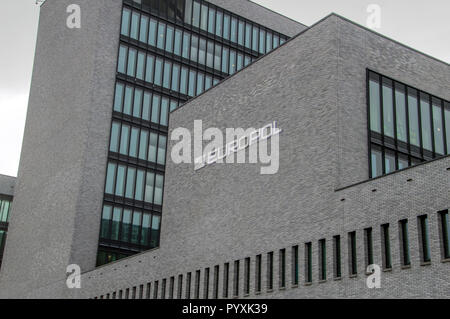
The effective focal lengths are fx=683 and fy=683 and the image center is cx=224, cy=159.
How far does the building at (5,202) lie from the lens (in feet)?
253

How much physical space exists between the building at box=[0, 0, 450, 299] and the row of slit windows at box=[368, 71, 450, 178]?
0.09 meters

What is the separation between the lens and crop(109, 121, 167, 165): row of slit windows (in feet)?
198

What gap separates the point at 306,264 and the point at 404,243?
18.4ft

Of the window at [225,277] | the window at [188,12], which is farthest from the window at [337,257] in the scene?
the window at [188,12]

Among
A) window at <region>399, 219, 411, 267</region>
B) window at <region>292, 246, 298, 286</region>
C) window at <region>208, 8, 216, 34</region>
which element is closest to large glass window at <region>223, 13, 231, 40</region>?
window at <region>208, 8, 216, 34</region>

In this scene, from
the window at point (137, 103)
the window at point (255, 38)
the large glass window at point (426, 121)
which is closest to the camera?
the large glass window at point (426, 121)

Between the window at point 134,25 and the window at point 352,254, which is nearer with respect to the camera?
the window at point 352,254

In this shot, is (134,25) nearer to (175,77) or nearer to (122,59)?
(122,59)

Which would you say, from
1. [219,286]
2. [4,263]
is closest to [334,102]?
[219,286]

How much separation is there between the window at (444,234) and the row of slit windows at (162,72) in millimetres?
38677

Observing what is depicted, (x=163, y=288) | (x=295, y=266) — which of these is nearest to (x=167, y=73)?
(x=163, y=288)

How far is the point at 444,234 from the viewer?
2714cm

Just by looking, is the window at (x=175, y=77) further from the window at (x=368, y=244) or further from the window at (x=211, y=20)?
the window at (x=368, y=244)

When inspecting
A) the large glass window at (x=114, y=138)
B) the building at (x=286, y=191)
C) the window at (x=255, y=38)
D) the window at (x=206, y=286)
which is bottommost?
the window at (x=206, y=286)
